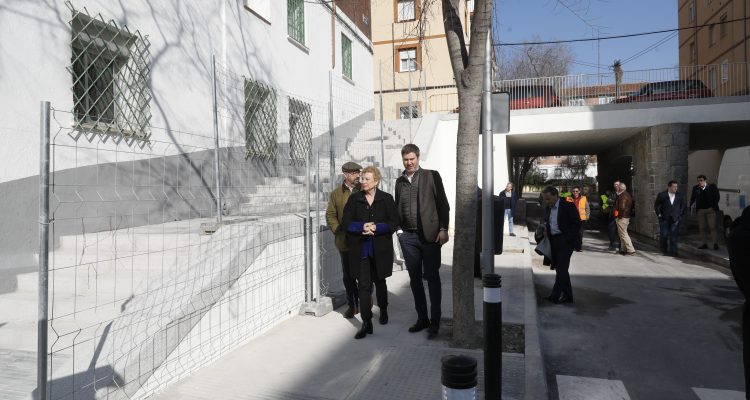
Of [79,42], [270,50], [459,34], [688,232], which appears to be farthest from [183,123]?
[688,232]

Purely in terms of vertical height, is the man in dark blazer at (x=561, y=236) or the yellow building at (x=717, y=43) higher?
the yellow building at (x=717, y=43)

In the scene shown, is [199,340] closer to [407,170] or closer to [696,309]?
[407,170]

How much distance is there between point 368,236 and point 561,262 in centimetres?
332

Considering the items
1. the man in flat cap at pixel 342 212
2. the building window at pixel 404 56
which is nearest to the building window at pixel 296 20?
the man in flat cap at pixel 342 212

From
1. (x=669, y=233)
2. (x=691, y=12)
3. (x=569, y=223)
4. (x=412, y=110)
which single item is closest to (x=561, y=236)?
(x=569, y=223)

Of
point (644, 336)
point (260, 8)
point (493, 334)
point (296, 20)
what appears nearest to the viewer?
point (493, 334)

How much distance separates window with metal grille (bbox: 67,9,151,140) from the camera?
6641mm

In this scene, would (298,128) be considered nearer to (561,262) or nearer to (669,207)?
(561,262)

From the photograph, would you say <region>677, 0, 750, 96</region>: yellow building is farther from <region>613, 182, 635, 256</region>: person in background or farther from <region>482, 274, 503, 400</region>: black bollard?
<region>482, 274, 503, 400</region>: black bollard

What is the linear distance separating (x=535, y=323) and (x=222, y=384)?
126 inches

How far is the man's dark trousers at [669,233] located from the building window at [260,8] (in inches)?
403

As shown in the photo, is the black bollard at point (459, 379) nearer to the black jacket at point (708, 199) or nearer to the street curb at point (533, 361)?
the street curb at point (533, 361)

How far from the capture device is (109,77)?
286 inches

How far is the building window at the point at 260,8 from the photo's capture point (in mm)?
10820
